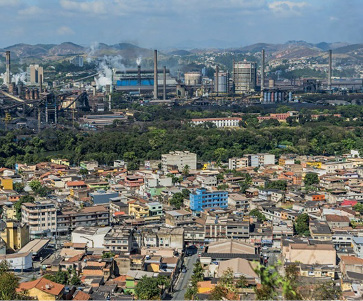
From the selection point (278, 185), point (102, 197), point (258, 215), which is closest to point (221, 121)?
point (278, 185)

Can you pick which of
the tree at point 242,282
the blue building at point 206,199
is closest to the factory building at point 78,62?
the blue building at point 206,199

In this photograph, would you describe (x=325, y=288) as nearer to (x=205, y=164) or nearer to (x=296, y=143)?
(x=205, y=164)

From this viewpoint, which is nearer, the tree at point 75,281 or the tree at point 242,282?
the tree at point 242,282

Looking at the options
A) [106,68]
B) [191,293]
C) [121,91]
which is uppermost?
[106,68]

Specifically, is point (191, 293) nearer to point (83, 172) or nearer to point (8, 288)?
point (8, 288)

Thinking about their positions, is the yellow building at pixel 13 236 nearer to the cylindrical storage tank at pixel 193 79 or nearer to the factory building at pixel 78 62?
the cylindrical storage tank at pixel 193 79

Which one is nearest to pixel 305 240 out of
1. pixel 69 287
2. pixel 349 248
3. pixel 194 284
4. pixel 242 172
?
pixel 349 248
